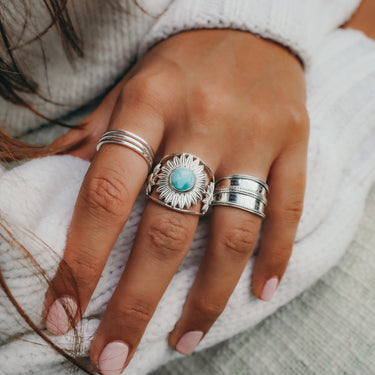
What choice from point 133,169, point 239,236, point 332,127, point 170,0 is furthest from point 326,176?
point 170,0

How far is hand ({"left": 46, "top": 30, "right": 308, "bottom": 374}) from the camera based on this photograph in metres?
0.51

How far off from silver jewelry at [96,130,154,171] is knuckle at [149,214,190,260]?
10 centimetres

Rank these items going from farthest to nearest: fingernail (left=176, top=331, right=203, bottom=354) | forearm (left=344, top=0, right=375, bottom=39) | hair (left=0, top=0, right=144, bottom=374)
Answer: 1. forearm (left=344, top=0, right=375, bottom=39)
2. fingernail (left=176, top=331, right=203, bottom=354)
3. hair (left=0, top=0, right=144, bottom=374)

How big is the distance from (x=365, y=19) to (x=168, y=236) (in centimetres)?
72

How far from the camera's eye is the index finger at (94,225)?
0.49m

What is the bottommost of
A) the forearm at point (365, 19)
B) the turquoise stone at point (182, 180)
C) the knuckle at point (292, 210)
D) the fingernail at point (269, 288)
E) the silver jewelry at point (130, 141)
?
the fingernail at point (269, 288)

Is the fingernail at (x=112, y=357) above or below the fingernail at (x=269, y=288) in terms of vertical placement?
below

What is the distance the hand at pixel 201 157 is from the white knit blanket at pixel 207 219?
0.03 m

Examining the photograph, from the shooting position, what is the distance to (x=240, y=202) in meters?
0.55

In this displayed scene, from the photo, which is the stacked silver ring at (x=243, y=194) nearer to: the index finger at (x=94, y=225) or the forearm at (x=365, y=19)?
the index finger at (x=94, y=225)

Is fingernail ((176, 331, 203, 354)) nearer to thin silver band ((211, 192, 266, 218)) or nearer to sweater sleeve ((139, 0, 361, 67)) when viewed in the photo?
thin silver band ((211, 192, 266, 218))

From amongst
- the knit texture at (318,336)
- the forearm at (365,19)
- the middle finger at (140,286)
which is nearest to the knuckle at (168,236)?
the middle finger at (140,286)

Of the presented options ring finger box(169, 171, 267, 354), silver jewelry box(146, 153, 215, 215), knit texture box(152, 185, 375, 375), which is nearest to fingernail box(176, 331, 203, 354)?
ring finger box(169, 171, 267, 354)

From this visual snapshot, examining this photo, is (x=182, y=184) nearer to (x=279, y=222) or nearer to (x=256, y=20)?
(x=279, y=222)
